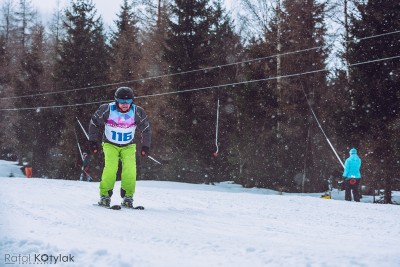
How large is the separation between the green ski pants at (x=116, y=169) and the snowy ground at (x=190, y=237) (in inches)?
18.4

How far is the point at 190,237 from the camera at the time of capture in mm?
3715

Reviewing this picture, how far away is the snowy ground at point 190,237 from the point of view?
2.94 metres

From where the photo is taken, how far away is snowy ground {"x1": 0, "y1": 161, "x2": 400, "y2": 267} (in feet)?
9.66

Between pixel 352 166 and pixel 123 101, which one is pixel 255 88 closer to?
pixel 352 166

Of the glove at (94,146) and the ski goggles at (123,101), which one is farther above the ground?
the ski goggles at (123,101)

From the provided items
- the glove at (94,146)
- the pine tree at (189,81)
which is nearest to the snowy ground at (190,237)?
the glove at (94,146)

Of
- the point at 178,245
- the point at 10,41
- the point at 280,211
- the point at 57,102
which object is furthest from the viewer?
the point at 10,41

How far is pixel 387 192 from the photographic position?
16.2 m

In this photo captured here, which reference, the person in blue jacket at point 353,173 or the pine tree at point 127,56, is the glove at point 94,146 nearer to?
the person in blue jacket at point 353,173

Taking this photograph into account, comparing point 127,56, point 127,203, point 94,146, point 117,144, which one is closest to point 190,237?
point 127,203

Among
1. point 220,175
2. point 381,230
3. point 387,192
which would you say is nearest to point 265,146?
point 220,175

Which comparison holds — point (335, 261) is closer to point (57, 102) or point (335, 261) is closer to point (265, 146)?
point (265, 146)

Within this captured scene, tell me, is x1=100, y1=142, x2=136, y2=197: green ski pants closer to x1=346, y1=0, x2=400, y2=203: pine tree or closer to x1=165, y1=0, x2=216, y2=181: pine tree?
x1=346, y1=0, x2=400, y2=203: pine tree

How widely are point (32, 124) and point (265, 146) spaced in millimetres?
25295
